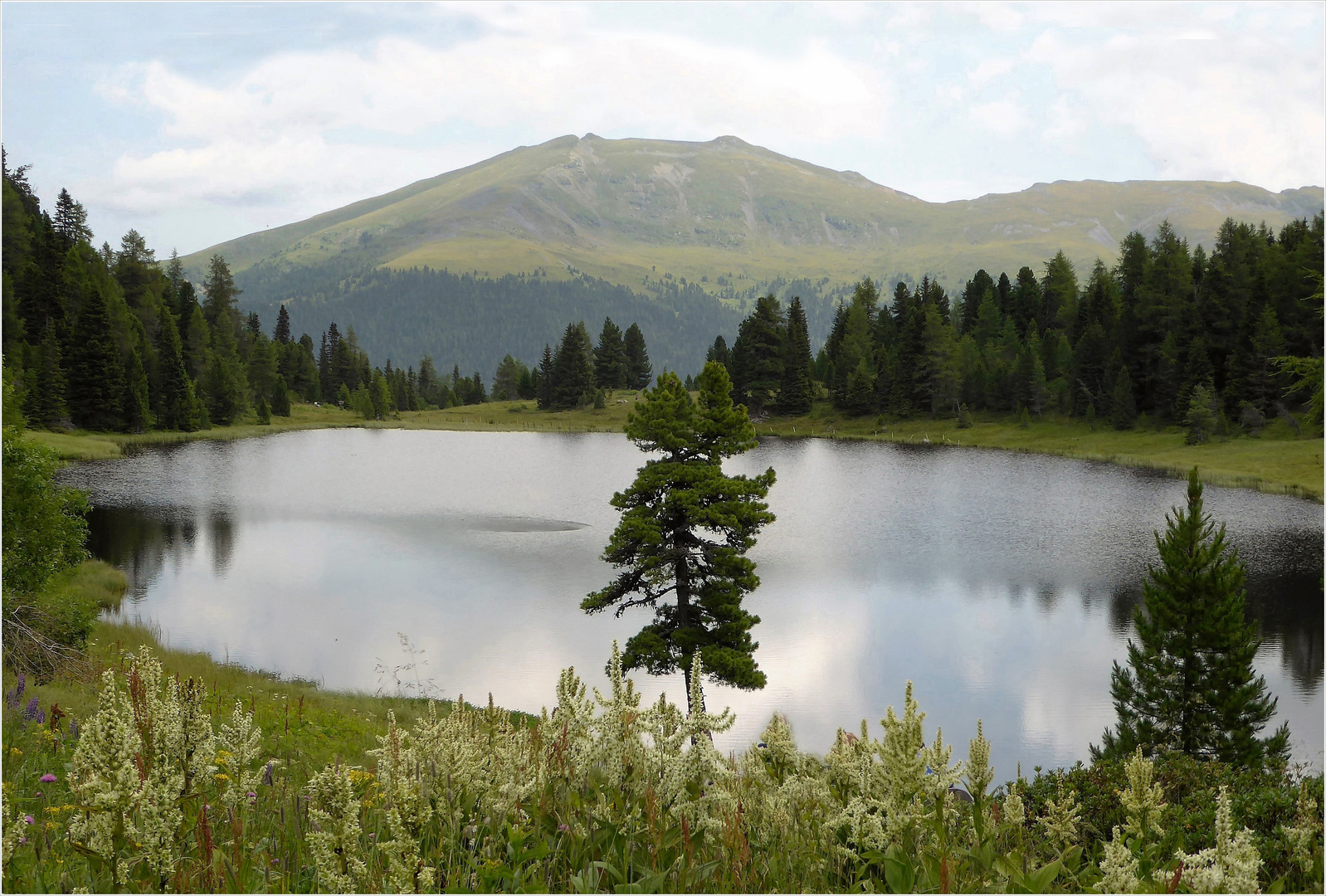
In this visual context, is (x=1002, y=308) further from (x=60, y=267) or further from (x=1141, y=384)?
(x=60, y=267)

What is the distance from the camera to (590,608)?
2269 centimetres

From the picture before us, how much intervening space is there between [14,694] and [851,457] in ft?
227

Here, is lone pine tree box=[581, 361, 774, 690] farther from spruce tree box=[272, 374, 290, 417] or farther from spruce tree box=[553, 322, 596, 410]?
spruce tree box=[272, 374, 290, 417]

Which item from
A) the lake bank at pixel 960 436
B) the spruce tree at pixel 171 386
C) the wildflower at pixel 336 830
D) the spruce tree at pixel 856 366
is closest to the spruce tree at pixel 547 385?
the lake bank at pixel 960 436

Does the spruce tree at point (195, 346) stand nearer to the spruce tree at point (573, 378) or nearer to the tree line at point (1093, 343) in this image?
the spruce tree at point (573, 378)

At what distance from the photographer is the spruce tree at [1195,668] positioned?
17219mm

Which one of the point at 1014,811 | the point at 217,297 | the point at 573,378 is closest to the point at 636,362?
the point at 573,378

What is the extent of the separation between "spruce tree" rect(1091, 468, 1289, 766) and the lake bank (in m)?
42.9

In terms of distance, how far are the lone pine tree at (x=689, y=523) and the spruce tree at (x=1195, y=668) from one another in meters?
8.17

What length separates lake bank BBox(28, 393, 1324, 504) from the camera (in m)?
60.5

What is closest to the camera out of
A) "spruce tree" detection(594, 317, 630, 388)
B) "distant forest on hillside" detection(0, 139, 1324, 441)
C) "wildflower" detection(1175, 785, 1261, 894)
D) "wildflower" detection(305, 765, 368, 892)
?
"wildflower" detection(305, 765, 368, 892)

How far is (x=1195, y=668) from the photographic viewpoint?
17516mm

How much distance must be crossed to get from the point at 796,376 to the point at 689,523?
88.1 meters

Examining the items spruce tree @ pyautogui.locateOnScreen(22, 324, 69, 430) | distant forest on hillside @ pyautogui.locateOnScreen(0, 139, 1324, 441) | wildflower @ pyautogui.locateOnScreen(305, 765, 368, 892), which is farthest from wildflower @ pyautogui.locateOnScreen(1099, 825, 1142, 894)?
spruce tree @ pyautogui.locateOnScreen(22, 324, 69, 430)
